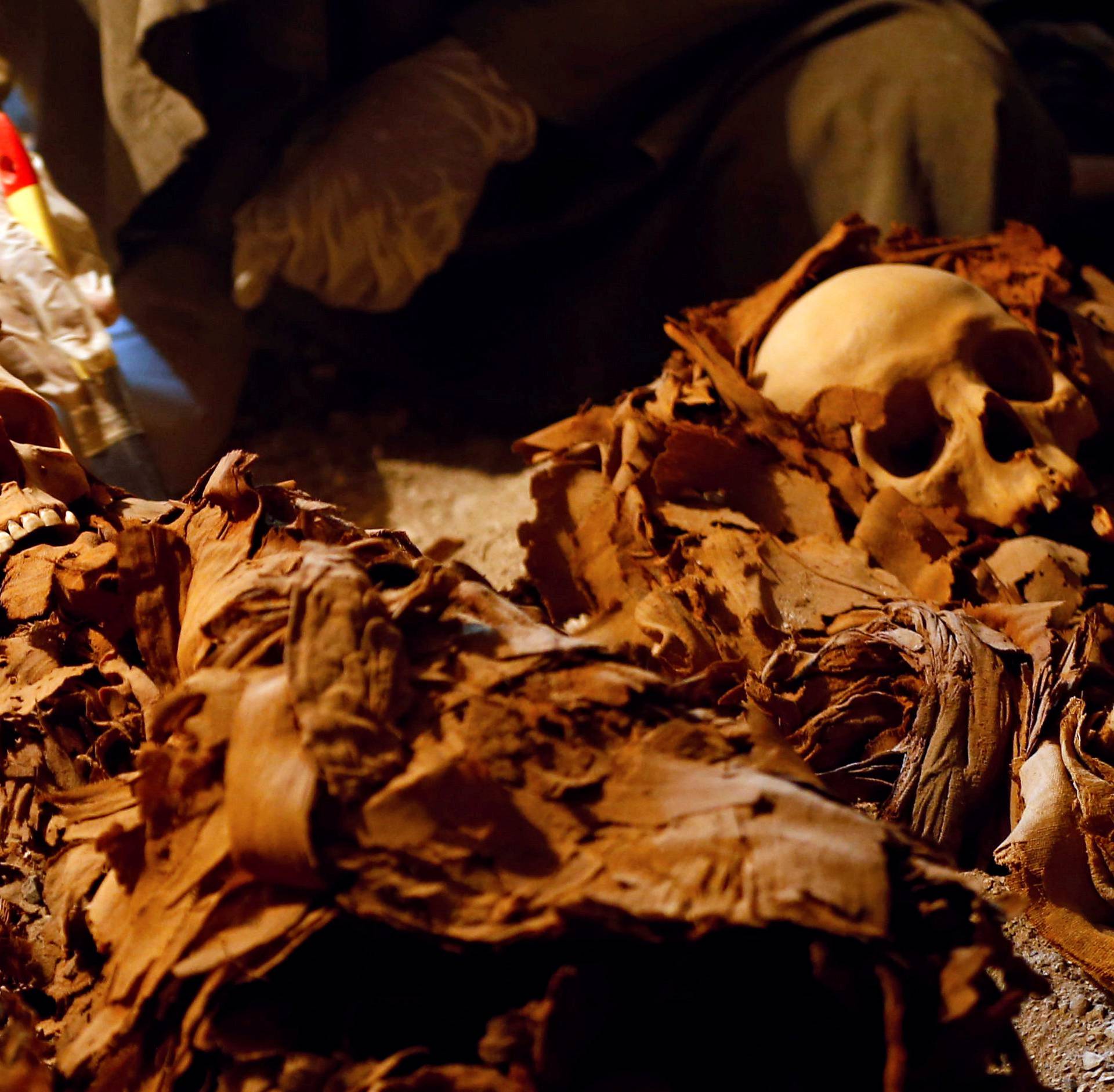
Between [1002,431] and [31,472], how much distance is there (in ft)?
3.61

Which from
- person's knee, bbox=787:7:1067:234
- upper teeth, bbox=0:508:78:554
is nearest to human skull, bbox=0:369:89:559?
upper teeth, bbox=0:508:78:554

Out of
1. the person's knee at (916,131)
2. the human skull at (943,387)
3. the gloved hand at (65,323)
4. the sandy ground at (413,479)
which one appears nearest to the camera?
the human skull at (943,387)

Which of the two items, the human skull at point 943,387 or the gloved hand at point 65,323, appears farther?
the gloved hand at point 65,323

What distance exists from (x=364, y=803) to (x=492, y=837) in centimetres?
7

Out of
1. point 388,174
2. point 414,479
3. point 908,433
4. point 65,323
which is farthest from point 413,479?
point 908,433

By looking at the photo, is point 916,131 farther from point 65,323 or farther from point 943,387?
point 65,323

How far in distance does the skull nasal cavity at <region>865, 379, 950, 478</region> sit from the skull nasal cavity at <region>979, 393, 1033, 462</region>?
0.05 m

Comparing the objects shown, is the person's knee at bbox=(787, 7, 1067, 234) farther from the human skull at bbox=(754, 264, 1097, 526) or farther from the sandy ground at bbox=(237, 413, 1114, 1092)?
the sandy ground at bbox=(237, 413, 1114, 1092)

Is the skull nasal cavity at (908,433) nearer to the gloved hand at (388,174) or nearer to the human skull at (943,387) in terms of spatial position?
the human skull at (943,387)

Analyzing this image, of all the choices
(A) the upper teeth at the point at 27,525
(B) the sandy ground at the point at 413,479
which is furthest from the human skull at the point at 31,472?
(B) the sandy ground at the point at 413,479

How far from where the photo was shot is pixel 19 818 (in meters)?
0.70

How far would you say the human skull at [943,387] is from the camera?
1221 mm

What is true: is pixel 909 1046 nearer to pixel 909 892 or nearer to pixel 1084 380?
pixel 909 892

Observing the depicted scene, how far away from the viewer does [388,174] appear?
196cm
